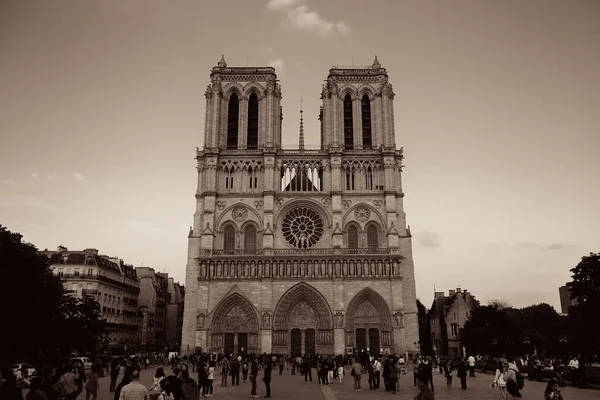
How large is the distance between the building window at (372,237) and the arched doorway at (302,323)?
24.2 ft

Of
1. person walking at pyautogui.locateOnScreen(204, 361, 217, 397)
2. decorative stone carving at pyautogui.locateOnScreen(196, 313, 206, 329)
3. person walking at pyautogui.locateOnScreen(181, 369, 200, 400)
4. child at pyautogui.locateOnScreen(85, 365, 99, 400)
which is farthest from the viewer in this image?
decorative stone carving at pyautogui.locateOnScreen(196, 313, 206, 329)

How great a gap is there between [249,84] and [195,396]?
156 ft


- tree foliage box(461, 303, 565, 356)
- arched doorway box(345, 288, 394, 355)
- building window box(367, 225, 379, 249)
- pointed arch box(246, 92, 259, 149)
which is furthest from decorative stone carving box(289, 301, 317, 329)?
pointed arch box(246, 92, 259, 149)

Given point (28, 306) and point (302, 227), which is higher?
point (302, 227)

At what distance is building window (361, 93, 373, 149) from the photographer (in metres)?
55.5

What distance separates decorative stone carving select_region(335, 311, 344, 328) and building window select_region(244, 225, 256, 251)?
33.5ft

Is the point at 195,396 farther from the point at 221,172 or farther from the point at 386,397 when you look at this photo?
the point at 221,172

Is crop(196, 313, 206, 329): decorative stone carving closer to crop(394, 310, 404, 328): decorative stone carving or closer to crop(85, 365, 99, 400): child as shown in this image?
crop(394, 310, 404, 328): decorative stone carving

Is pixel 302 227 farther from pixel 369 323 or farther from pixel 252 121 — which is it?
pixel 252 121

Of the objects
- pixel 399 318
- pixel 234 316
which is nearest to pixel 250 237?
pixel 234 316

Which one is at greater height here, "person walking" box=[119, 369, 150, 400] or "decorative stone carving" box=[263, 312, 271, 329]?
"decorative stone carving" box=[263, 312, 271, 329]

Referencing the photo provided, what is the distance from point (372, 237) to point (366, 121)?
1255cm

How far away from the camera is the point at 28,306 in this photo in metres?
29.0

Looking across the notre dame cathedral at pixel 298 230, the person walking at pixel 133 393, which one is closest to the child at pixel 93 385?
the person walking at pixel 133 393
